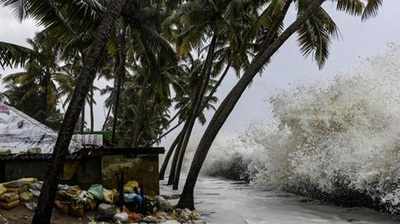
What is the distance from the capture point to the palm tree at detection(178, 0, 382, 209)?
45.0 ft

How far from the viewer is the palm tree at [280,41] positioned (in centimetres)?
1371

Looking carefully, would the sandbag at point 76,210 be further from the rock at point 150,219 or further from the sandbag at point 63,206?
the rock at point 150,219

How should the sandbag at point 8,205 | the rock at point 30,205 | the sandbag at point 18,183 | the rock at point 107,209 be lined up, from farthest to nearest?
the rock at point 107,209 → the sandbag at point 18,183 → the rock at point 30,205 → the sandbag at point 8,205

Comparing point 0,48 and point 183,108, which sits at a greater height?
point 183,108

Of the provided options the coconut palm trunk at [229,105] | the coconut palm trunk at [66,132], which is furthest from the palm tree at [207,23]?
the coconut palm trunk at [66,132]

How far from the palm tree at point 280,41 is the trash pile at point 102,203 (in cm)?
122

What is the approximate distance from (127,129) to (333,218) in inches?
1391

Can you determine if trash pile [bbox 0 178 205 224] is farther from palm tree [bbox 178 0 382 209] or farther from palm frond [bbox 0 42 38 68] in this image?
palm frond [bbox 0 42 38 68]

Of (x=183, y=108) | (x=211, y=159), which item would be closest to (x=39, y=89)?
(x=183, y=108)

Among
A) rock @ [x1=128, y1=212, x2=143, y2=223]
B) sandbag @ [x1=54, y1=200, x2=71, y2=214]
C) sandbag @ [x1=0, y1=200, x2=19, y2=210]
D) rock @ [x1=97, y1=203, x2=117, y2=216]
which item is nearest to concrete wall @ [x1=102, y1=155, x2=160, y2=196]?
rock @ [x1=97, y1=203, x2=117, y2=216]

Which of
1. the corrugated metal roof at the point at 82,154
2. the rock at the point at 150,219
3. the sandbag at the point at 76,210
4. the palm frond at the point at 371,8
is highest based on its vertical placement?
the palm frond at the point at 371,8

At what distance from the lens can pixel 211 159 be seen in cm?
4462

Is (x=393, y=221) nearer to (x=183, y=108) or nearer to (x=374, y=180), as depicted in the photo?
(x=374, y=180)

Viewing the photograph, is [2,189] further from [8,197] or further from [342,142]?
[342,142]
